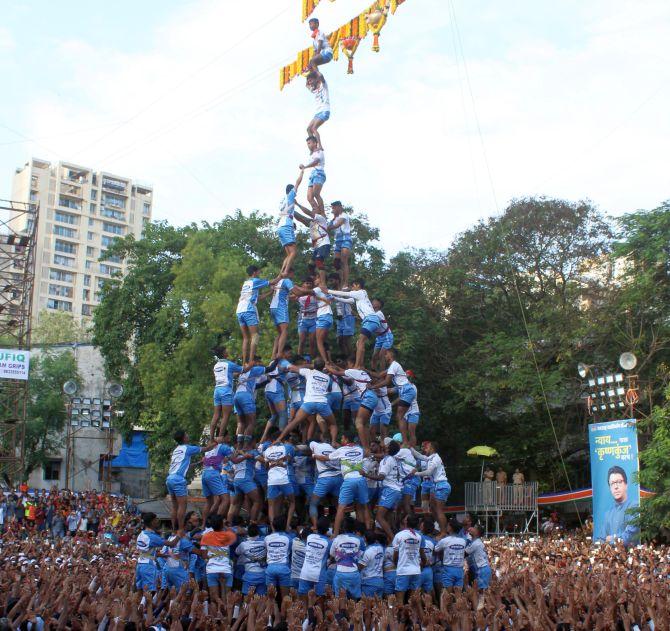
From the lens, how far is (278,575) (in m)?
10.9

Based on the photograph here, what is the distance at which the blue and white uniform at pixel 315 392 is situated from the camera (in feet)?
42.4

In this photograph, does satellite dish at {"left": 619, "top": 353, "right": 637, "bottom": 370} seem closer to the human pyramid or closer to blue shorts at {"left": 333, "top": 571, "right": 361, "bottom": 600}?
the human pyramid

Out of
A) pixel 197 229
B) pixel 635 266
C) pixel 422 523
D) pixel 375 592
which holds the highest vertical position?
pixel 197 229

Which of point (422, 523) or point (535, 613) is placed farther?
point (422, 523)

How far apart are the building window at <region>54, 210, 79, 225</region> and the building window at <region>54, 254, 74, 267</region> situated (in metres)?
3.40

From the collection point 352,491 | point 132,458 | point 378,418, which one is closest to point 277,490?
point 352,491

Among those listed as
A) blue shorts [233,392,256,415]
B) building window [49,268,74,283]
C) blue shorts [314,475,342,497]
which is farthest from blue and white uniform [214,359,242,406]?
building window [49,268,74,283]

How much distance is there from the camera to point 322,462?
480 inches

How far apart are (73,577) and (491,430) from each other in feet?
77.2

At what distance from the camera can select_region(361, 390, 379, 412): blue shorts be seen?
13609mm

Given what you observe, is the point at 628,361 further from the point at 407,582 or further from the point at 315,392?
the point at 407,582

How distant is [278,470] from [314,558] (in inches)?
78.1

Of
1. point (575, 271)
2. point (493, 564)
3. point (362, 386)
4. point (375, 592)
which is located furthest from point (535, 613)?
point (575, 271)

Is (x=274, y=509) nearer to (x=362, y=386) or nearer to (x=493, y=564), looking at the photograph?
(x=362, y=386)
